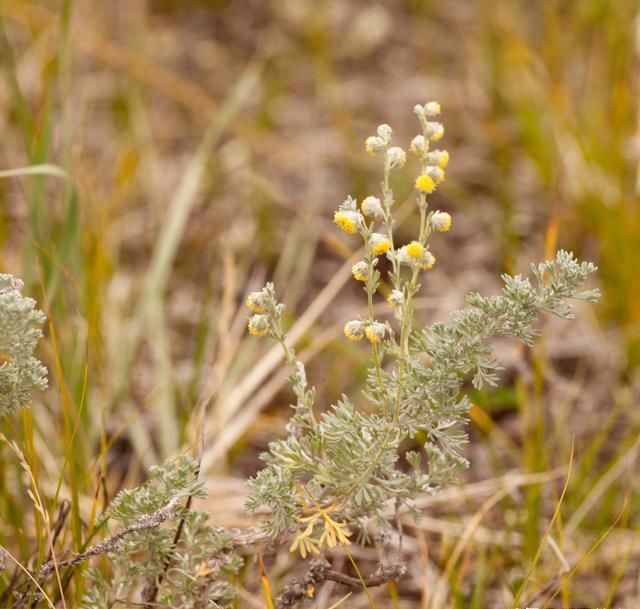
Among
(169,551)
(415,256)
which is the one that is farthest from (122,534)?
(415,256)

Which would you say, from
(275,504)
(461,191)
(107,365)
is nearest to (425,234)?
(275,504)

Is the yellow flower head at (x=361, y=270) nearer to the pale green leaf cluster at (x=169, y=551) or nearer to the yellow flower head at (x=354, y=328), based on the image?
the yellow flower head at (x=354, y=328)

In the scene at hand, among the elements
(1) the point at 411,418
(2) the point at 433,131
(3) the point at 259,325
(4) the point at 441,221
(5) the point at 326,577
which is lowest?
(5) the point at 326,577

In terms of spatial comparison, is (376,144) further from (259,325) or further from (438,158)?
(259,325)

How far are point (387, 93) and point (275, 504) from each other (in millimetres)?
2331

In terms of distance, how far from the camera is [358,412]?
3.25 feet

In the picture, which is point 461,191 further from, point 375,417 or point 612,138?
point 375,417

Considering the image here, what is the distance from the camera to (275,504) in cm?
96

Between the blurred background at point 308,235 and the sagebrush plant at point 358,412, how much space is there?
0.49 ft

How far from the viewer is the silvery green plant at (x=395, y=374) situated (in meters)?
0.91

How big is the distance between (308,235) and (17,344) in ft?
5.03

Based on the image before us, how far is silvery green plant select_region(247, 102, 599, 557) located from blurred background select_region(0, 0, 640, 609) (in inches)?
9.8

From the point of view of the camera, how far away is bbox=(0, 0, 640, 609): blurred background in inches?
59.9

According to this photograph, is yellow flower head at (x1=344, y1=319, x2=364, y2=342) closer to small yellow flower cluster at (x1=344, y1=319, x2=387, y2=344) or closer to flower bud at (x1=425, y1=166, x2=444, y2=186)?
small yellow flower cluster at (x1=344, y1=319, x2=387, y2=344)
